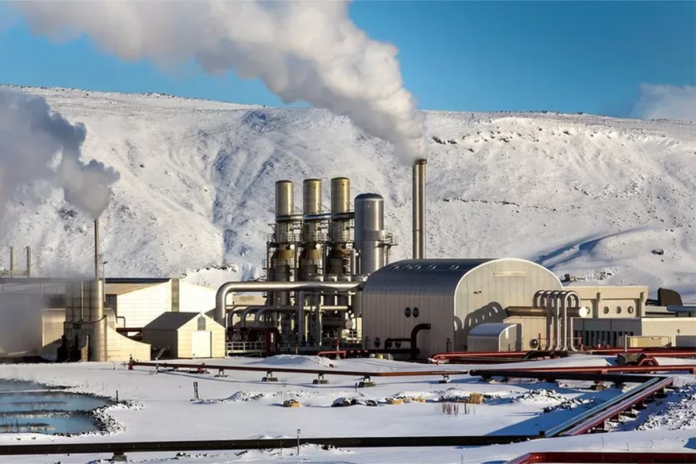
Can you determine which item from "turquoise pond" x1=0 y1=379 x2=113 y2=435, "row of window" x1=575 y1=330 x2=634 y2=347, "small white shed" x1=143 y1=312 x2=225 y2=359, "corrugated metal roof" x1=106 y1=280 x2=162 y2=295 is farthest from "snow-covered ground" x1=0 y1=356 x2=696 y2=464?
"corrugated metal roof" x1=106 y1=280 x2=162 y2=295

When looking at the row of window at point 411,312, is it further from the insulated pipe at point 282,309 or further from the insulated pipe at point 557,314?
the insulated pipe at point 282,309

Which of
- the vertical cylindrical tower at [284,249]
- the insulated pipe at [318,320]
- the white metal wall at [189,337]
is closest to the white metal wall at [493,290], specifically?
the insulated pipe at [318,320]

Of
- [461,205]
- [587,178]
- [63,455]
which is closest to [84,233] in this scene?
[461,205]

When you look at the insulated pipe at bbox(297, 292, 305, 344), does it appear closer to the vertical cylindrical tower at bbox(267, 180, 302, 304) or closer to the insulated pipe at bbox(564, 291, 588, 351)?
the vertical cylindrical tower at bbox(267, 180, 302, 304)

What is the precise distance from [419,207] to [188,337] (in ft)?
52.2

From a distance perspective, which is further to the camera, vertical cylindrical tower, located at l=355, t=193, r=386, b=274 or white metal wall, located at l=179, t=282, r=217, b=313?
vertical cylindrical tower, located at l=355, t=193, r=386, b=274

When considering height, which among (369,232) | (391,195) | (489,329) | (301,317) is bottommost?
(489,329)

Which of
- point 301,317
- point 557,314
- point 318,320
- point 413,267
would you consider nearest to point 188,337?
point 301,317

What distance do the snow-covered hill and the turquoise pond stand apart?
7601 centimetres

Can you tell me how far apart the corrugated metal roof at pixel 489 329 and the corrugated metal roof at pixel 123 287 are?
19206 mm

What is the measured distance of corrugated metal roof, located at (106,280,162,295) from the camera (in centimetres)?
7081

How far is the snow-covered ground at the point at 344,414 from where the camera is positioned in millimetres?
26969

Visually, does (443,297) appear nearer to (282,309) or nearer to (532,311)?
(532,311)

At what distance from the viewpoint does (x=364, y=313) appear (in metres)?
68.2
